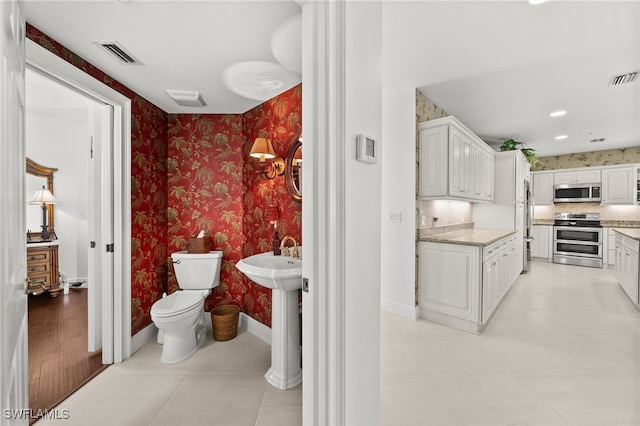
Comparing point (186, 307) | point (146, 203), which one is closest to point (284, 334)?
point (186, 307)

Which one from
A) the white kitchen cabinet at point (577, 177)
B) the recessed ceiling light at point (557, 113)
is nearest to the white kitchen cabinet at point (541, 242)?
the white kitchen cabinet at point (577, 177)

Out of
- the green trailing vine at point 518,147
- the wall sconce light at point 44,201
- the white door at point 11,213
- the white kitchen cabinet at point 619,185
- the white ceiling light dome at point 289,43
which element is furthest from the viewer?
the white kitchen cabinet at point 619,185

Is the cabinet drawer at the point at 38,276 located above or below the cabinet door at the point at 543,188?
below

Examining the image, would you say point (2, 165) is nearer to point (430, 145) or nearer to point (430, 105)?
point (430, 145)

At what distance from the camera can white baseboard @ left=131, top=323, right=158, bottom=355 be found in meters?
2.53

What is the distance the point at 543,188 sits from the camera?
658 cm

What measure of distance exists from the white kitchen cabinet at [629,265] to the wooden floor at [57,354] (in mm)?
5457

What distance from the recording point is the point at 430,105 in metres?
3.51

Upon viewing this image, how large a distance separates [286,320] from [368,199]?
47.6 inches

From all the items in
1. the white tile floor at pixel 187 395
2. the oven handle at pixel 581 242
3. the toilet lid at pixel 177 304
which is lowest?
the white tile floor at pixel 187 395

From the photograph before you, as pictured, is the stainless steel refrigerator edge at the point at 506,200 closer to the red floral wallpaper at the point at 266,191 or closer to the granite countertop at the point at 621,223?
the granite countertop at the point at 621,223

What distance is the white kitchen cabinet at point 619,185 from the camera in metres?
5.58

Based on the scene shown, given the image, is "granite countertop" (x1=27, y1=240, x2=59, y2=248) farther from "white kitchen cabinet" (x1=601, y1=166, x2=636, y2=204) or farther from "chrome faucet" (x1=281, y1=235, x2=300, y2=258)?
"white kitchen cabinet" (x1=601, y1=166, x2=636, y2=204)

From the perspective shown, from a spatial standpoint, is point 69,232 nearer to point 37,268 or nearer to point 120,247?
point 37,268
